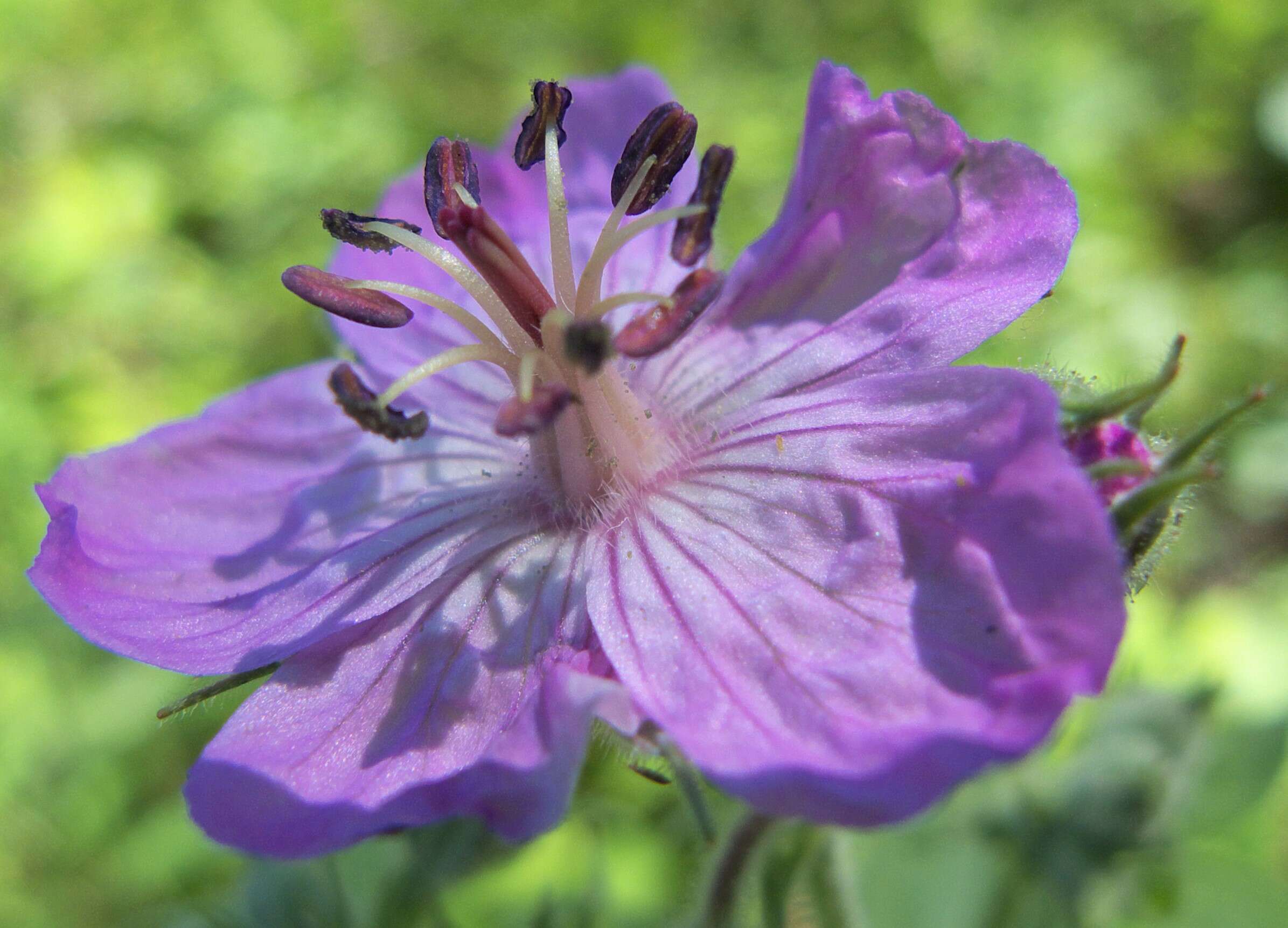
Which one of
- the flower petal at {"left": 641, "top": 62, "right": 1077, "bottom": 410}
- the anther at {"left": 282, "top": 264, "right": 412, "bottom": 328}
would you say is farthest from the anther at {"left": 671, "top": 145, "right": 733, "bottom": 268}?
the anther at {"left": 282, "top": 264, "right": 412, "bottom": 328}

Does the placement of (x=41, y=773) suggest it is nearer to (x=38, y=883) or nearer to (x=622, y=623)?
(x=38, y=883)

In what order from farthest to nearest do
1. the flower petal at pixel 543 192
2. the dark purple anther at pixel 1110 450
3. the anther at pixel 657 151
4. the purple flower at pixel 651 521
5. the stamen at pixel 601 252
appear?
the flower petal at pixel 543 192, the anther at pixel 657 151, the stamen at pixel 601 252, the dark purple anther at pixel 1110 450, the purple flower at pixel 651 521

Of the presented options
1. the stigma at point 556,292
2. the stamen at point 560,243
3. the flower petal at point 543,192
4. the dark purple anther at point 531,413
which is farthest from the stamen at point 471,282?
the flower petal at point 543,192

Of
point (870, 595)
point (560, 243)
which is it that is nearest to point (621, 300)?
point (560, 243)

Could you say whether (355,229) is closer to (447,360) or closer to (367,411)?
(447,360)

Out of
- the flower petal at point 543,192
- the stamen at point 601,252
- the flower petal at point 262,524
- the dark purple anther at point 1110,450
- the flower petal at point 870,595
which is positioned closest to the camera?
the flower petal at point 870,595

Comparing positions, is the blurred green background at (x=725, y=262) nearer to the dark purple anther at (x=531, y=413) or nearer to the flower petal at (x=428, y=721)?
the flower petal at (x=428, y=721)

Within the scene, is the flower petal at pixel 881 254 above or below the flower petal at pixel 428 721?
above

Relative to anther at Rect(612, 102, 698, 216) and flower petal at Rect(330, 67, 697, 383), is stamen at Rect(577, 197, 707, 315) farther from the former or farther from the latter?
flower petal at Rect(330, 67, 697, 383)
